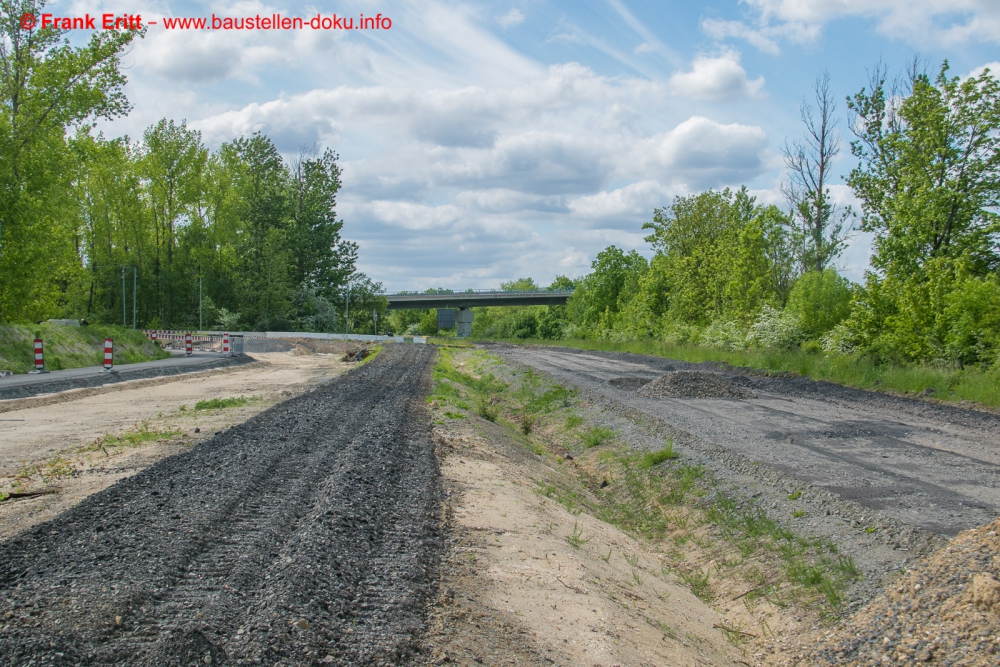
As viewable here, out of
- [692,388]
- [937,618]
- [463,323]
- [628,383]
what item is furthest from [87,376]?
[463,323]

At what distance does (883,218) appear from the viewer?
32.6 meters

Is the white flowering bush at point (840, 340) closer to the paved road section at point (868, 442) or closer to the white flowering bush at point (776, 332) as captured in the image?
the white flowering bush at point (776, 332)

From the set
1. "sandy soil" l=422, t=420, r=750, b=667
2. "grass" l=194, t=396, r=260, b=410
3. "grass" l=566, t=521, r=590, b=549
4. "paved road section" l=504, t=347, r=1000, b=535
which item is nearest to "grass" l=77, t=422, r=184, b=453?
"grass" l=194, t=396, r=260, b=410

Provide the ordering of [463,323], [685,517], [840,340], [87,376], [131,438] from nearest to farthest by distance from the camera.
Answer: [685,517] < [131,438] < [87,376] < [840,340] < [463,323]

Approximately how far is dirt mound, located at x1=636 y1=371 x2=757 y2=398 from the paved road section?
1.55 feet

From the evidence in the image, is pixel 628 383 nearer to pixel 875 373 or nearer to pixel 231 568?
pixel 875 373

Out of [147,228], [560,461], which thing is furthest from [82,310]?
[560,461]

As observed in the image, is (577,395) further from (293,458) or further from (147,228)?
(147,228)

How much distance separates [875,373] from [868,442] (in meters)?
11.8

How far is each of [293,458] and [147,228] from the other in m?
70.3

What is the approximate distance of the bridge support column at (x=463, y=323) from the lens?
364 ft

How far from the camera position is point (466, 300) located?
10725 cm

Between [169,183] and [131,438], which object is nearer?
[131,438]

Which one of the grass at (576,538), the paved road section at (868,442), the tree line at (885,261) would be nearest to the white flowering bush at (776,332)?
the tree line at (885,261)
